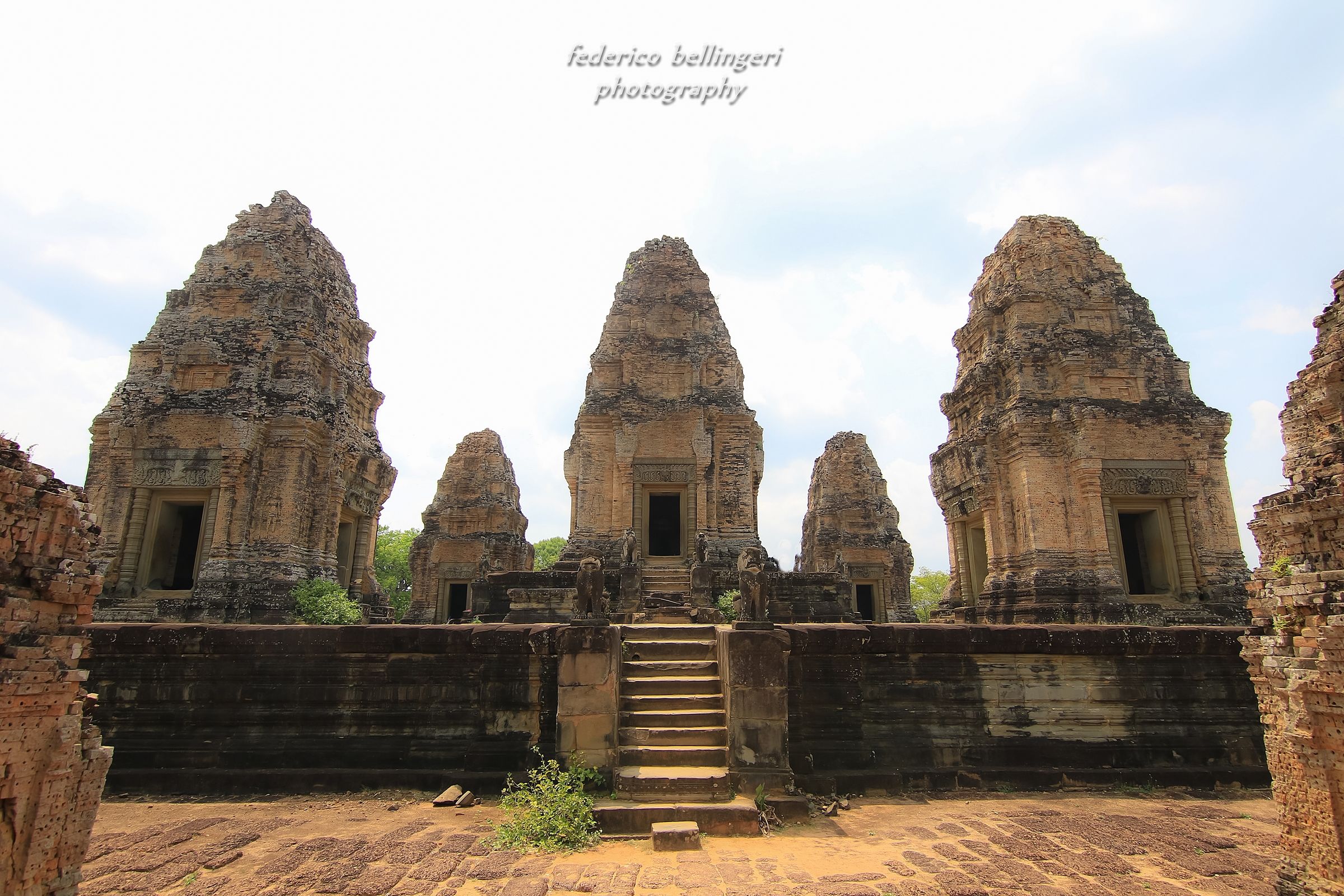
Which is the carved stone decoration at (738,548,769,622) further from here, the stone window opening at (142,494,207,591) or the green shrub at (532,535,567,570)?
the green shrub at (532,535,567,570)

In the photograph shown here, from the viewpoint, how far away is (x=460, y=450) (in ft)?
96.8

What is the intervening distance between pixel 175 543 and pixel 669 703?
13.8 meters

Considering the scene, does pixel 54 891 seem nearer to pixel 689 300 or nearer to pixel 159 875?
pixel 159 875

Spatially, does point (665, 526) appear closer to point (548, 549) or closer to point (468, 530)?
point (468, 530)

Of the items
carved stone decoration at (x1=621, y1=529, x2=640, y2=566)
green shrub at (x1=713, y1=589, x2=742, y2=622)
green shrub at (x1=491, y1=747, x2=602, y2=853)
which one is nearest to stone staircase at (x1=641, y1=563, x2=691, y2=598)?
carved stone decoration at (x1=621, y1=529, x2=640, y2=566)

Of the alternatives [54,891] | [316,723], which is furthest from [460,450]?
[54,891]

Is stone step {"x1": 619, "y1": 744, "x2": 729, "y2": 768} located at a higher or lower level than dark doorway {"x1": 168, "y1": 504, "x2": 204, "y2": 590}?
lower

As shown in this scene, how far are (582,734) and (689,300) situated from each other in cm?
1490

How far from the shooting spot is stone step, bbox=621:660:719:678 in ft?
28.5

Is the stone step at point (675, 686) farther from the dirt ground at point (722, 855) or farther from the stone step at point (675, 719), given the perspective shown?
the dirt ground at point (722, 855)

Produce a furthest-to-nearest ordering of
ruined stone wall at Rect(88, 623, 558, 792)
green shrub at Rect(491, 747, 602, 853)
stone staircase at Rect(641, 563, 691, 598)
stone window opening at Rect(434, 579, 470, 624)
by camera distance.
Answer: stone window opening at Rect(434, 579, 470, 624) < stone staircase at Rect(641, 563, 691, 598) < ruined stone wall at Rect(88, 623, 558, 792) < green shrub at Rect(491, 747, 602, 853)

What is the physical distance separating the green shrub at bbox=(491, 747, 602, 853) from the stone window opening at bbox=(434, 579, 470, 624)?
20.2 meters

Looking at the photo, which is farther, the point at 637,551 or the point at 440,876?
the point at 637,551

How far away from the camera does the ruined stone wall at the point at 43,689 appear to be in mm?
3951
